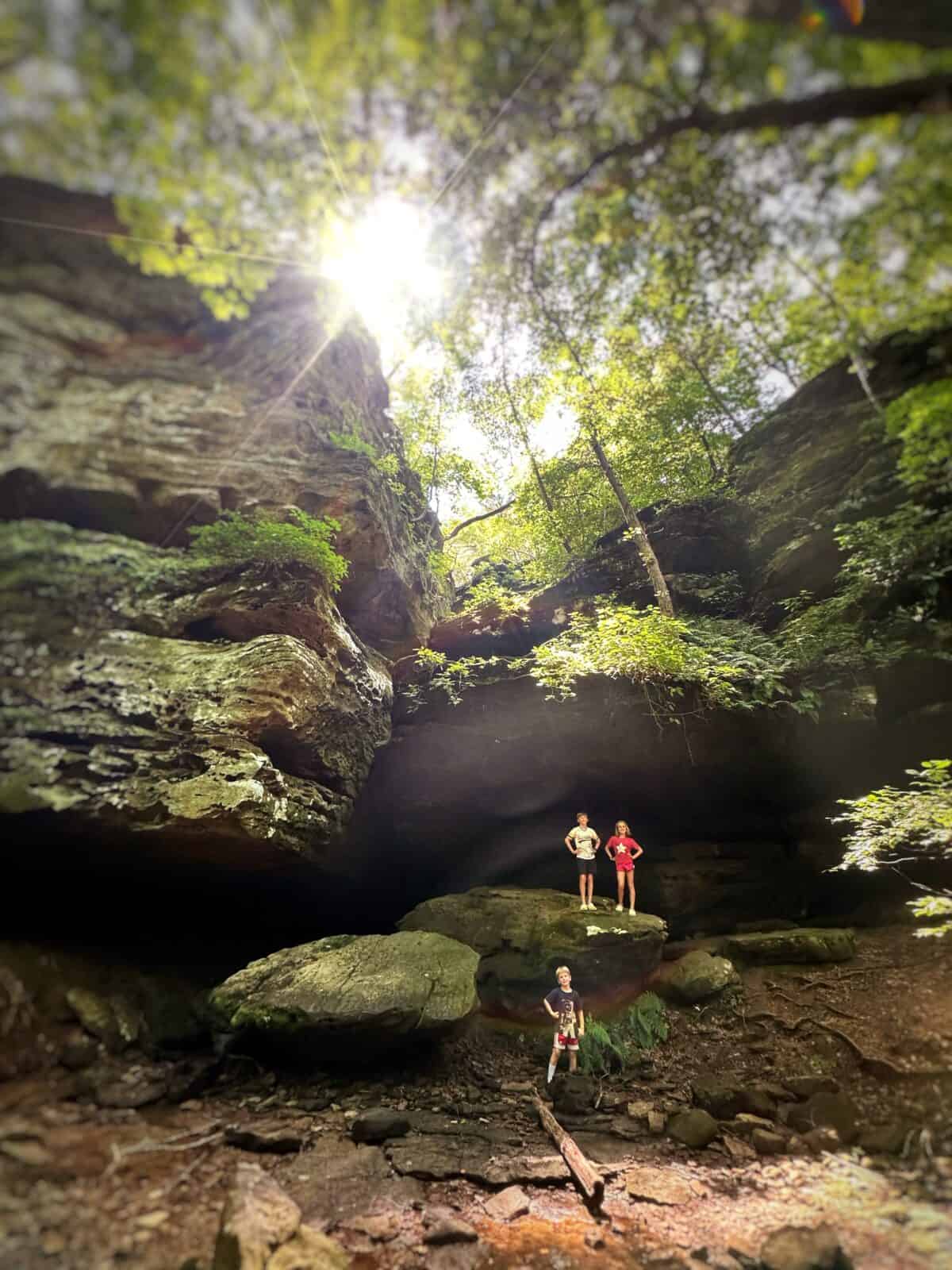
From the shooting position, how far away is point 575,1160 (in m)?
5.51

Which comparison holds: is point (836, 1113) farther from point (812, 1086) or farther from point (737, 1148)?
point (737, 1148)

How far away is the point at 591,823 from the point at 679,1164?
6139 millimetres

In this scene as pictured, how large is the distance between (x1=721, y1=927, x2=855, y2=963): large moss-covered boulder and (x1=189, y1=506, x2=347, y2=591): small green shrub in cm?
1004

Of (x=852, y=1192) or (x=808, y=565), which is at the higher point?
(x=808, y=565)

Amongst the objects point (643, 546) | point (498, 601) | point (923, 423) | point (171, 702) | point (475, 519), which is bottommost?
point (171, 702)

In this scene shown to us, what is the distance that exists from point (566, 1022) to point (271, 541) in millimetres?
8818

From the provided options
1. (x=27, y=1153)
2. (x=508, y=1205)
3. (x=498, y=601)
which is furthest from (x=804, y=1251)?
(x=498, y=601)

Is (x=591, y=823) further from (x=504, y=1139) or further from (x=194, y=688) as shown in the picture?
(x=194, y=688)

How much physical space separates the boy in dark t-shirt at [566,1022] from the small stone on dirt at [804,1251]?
348 cm

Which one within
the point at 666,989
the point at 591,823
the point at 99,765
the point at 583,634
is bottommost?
the point at 666,989

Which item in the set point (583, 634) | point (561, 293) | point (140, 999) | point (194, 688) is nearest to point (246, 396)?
point (194, 688)

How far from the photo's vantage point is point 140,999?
21.2ft

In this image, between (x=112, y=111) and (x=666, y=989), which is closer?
(x=112, y=111)

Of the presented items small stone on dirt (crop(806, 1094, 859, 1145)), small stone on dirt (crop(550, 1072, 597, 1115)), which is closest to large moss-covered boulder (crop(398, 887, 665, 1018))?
small stone on dirt (crop(550, 1072, 597, 1115))
